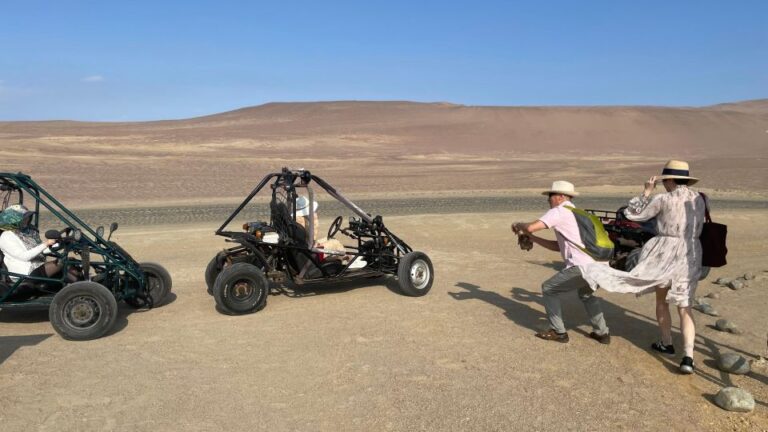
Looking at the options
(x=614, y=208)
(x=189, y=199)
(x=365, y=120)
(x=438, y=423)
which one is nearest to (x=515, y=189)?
(x=614, y=208)

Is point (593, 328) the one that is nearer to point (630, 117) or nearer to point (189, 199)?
point (189, 199)

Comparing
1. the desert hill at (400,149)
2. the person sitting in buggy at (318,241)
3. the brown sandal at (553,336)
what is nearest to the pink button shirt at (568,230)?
the brown sandal at (553,336)

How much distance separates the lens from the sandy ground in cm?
471

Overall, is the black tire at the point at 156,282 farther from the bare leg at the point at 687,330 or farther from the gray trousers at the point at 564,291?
the bare leg at the point at 687,330

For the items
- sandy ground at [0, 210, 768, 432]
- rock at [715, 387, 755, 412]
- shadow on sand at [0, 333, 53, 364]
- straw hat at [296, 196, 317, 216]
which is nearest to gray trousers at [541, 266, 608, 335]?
sandy ground at [0, 210, 768, 432]

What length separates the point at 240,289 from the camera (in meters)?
7.64

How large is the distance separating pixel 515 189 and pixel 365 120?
76953mm

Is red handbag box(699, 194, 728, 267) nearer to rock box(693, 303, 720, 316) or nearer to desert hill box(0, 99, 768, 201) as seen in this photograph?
rock box(693, 303, 720, 316)

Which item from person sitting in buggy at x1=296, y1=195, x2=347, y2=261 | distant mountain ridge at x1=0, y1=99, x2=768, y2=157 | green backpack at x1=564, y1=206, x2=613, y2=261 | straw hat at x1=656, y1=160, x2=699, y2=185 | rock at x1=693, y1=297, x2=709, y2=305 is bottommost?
rock at x1=693, y1=297, x2=709, y2=305

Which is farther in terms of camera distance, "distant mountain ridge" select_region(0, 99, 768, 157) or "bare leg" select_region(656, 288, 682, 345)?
"distant mountain ridge" select_region(0, 99, 768, 157)

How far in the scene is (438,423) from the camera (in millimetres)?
4629

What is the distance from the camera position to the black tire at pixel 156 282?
809 centimetres

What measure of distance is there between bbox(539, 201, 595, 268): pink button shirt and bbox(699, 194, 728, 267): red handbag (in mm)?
1007

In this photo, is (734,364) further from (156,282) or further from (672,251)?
(156,282)
